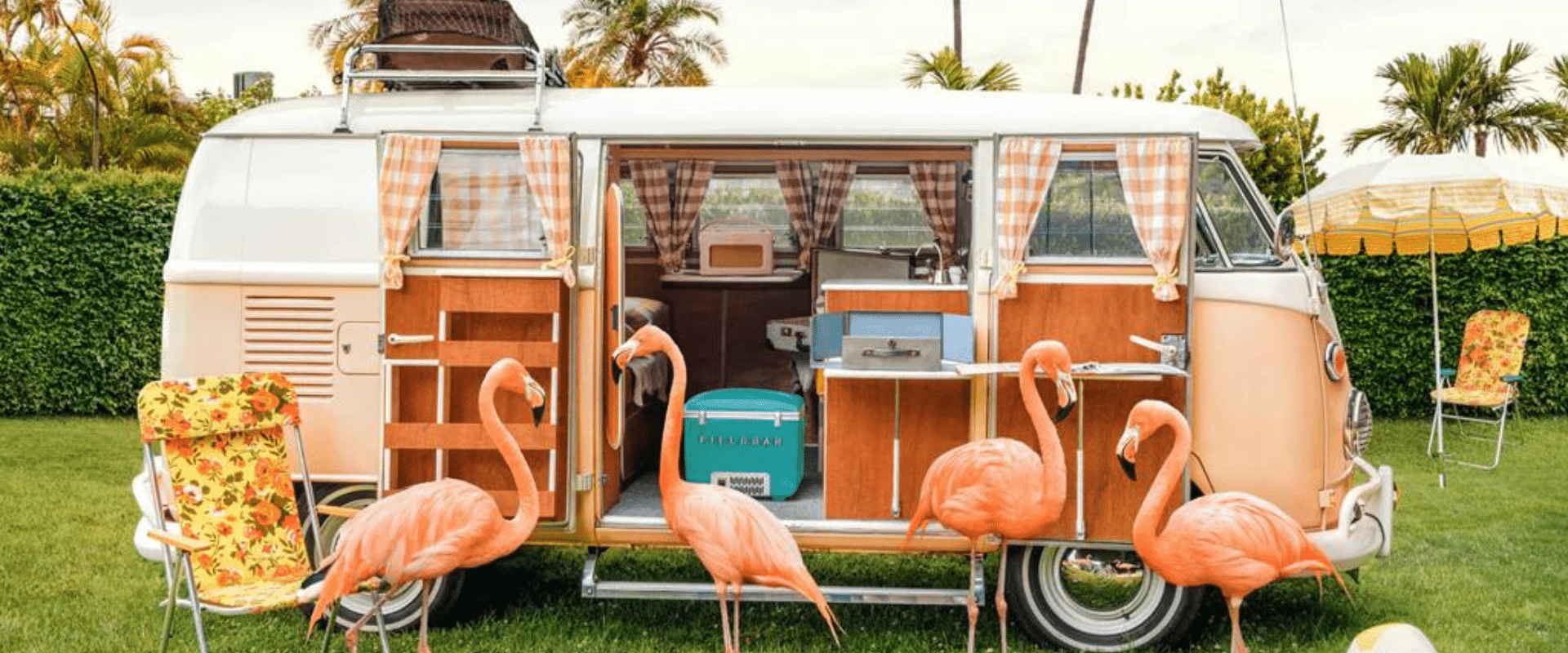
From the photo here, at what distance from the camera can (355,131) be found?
661 centimetres

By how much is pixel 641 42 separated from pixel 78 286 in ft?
43.1

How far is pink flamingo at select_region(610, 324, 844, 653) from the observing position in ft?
18.3

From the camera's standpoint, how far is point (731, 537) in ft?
18.4

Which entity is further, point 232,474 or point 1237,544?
point 232,474

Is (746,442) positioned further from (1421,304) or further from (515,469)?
(1421,304)

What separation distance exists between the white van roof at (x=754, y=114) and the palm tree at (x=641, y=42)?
19.1m

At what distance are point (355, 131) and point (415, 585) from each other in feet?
6.57

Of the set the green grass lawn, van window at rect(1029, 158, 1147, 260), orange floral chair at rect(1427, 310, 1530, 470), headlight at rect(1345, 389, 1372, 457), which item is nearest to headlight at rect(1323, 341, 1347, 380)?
headlight at rect(1345, 389, 1372, 457)

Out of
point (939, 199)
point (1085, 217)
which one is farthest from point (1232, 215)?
point (939, 199)

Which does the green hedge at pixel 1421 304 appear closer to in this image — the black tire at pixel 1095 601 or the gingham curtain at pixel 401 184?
the black tire at pixel 1095 601

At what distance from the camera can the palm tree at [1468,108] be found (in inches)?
882

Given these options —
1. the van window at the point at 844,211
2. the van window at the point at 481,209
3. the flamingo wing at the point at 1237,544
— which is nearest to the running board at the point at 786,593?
the flamingo wing at the point at 1237,544

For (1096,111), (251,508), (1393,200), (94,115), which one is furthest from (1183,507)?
(94,115)

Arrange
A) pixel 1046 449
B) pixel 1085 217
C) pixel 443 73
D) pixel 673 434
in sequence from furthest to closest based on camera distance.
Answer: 1. pixel 443 73
2. pixel 1085 217
3. pixel 673 434
4. pixel 1046 449
